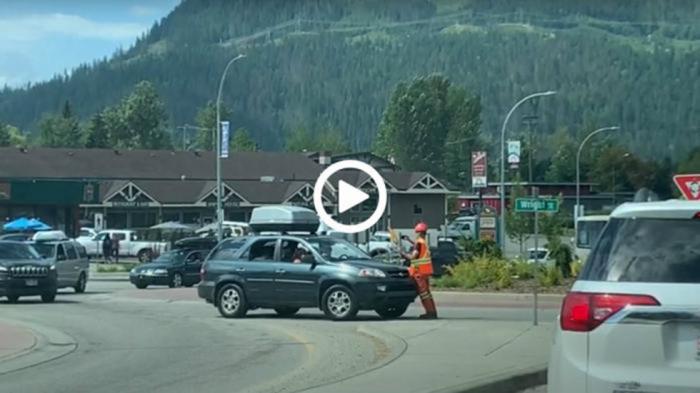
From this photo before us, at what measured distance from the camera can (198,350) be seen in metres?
17.5

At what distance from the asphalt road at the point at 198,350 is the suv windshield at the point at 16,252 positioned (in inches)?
114

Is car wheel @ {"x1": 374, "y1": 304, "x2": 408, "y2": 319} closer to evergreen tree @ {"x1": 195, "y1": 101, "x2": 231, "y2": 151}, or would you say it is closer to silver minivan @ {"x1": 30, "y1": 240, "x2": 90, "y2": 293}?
silver minivan @ {"x1": 30, "y1": 240, "x2": 90, "y2": 293}

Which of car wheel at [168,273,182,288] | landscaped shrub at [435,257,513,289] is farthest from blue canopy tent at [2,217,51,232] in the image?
landscaped shrub at [435,257,513,289]

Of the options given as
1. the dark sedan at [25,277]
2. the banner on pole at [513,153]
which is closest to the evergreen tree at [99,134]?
the banner on pole at [513,153]

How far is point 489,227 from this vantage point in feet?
185

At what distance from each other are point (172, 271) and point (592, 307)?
111ft

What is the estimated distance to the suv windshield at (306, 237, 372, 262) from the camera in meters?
23.0

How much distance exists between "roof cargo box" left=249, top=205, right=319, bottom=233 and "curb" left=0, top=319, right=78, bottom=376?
1068cm

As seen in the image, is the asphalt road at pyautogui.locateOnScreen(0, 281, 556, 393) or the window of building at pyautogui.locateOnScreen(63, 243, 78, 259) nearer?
the asphalt road at pyautogui.locateOnScreen(0, 281, 556, 393)

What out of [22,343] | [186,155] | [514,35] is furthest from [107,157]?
[514,35]

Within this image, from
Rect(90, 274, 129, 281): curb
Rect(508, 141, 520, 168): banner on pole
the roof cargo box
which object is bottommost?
Rect(90, 274, 129, 281): curb

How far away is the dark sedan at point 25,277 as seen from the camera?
97.6 feet

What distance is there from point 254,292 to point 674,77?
12767 millimetres
